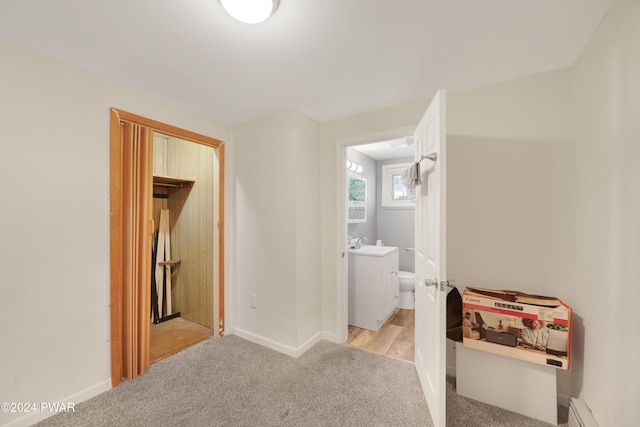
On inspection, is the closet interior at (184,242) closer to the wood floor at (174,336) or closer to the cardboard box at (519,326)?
the wood floor at (174,336)

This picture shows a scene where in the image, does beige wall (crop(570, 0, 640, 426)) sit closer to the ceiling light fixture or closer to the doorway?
the doorway

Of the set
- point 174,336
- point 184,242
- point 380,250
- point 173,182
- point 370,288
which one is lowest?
point 174,336

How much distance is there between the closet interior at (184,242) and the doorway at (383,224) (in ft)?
5.22

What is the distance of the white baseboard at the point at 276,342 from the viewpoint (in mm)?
2443

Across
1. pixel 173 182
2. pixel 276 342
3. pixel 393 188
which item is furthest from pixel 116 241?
pixel 393 188

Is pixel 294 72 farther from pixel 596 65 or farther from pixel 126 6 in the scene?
pixel 596 65

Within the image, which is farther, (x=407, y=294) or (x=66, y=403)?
(x=407, y=294)

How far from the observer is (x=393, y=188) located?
471 cm

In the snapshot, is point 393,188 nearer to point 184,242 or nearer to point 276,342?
point 276,342

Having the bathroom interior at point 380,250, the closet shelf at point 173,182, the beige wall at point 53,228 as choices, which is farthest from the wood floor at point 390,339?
the closet shelf at point 173,182

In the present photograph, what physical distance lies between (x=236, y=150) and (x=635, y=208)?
9.93 ft

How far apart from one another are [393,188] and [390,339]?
2.73 m

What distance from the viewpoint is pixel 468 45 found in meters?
1.57

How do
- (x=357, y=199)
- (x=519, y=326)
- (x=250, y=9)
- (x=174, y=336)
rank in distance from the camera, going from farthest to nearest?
(x=357, y=199), (x=174, y=336), (x=519, y=326), (x=250, y=9)
